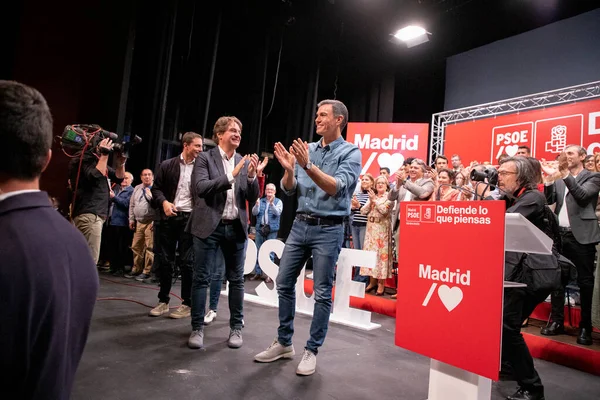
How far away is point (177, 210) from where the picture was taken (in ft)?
11.9

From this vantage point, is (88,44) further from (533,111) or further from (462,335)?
(533,111)

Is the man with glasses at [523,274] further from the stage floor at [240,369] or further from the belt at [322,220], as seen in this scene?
the belt at [322,220]

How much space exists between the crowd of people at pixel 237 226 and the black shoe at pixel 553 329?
30 millimetres

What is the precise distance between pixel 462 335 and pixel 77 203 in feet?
10.7

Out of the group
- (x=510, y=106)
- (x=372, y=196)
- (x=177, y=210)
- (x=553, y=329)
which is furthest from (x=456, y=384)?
(x=510, y=106)

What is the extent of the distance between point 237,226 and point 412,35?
6161 millimetres

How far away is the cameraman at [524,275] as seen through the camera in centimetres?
223

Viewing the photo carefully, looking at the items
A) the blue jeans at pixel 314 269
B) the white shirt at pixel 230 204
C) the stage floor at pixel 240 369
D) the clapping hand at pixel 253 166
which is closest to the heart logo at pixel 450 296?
the stage floor at pixel 240 369

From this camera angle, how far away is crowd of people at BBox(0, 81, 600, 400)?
78 cm

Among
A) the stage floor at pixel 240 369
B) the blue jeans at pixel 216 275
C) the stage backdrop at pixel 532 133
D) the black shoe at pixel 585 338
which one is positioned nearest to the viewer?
the stage floor at pixel 240 369

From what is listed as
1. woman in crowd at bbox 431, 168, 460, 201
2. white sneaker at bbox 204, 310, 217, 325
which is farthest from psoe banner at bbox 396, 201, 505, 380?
woman in crowd at bbox 431, 168, 460, 201

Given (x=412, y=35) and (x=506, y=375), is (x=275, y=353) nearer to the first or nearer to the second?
(x=506, y=375)

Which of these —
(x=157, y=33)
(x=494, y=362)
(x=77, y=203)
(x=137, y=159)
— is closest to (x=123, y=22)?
(x=157, y=33)

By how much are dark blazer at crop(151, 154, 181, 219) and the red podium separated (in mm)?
2401
